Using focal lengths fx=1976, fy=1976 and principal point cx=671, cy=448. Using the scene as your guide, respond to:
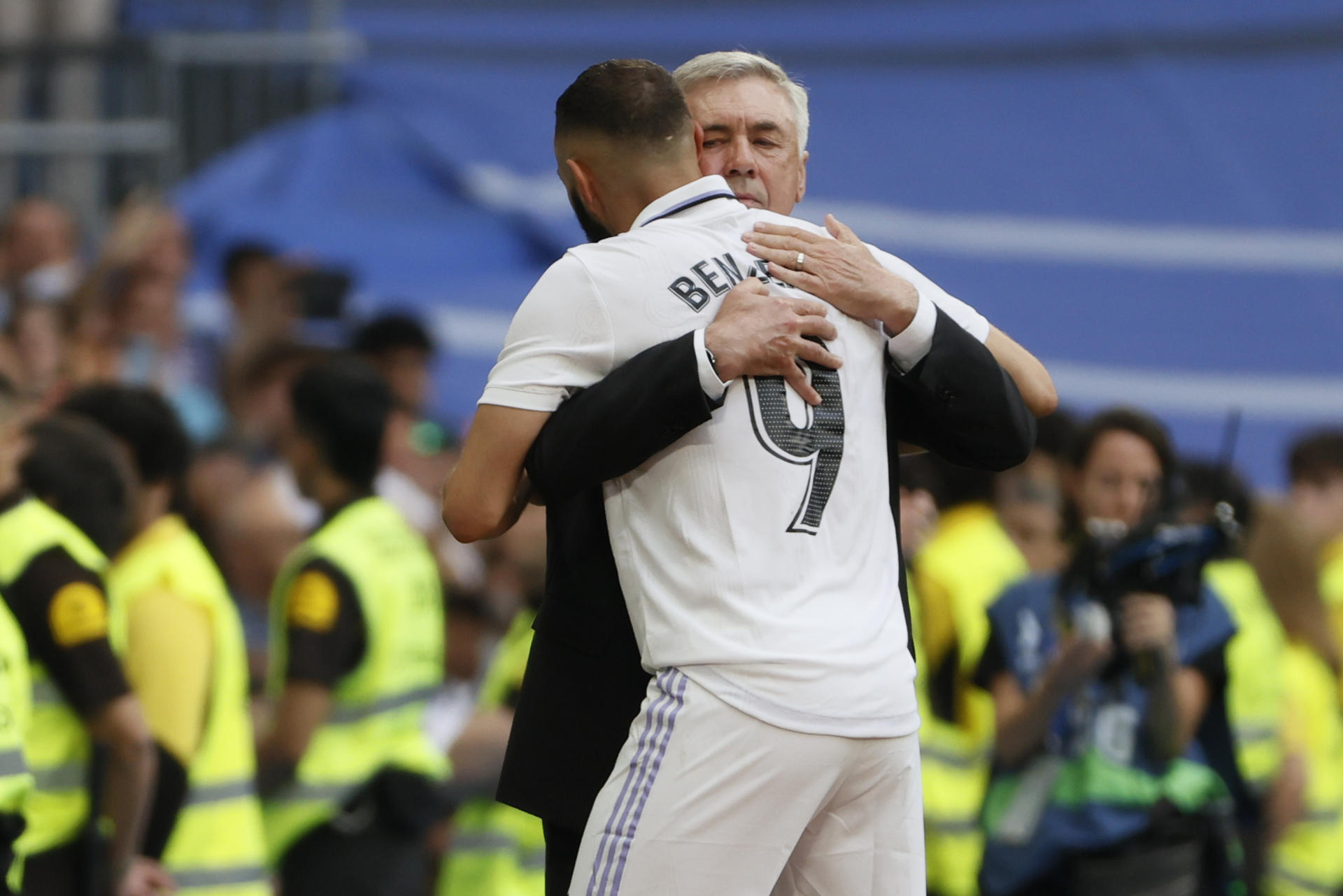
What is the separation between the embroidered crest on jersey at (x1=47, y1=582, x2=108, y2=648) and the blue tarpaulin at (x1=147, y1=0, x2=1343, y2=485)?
226 inches

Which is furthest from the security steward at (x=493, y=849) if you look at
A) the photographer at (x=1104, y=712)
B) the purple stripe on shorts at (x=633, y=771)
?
the purple stripe on shorts at (x=633, y=771)

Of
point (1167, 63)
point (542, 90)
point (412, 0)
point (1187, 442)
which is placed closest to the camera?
point (1187, 442)

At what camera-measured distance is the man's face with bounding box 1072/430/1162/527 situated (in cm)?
597

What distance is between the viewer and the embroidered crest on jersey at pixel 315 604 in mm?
5625

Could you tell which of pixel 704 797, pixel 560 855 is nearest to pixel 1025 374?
pixel 704 797

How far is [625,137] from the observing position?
10.0ft

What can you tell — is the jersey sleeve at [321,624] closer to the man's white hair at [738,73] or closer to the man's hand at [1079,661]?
the man's hand at [1079,661]

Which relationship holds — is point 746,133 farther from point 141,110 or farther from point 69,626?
point 141,110

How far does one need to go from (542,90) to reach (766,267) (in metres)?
9.40

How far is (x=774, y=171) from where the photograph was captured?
3451mm

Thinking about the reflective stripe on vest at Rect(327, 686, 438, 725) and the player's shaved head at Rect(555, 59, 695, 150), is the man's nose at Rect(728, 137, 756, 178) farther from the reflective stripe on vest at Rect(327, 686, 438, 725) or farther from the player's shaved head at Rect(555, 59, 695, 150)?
the reflective stripe on vest at Rect(327, 686, 438, 725)

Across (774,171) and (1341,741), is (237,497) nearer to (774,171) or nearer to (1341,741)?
(1341,741)

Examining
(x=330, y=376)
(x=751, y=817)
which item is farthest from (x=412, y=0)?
(x=751, y=817)

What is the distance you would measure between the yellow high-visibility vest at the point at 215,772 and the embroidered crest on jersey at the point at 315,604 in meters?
0.23
